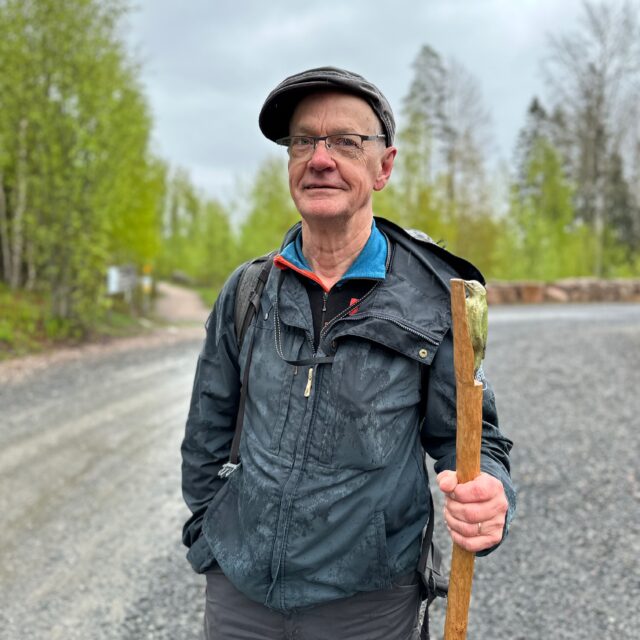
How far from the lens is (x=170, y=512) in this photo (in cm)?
526

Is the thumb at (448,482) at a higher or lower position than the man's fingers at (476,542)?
higher

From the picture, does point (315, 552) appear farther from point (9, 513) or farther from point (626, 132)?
point (626, 132)

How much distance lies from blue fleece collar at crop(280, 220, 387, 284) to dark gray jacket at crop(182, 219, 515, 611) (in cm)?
4

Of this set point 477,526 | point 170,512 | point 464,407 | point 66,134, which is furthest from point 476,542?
point 66,134

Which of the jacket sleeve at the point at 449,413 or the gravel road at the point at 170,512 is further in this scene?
the gravel road at the point at 170,512

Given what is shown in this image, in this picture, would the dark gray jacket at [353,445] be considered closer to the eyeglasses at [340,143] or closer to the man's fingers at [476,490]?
the man's fingers at [476,490]

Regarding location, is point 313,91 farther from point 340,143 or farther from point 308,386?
point 308,386

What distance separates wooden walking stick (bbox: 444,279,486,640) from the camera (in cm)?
145

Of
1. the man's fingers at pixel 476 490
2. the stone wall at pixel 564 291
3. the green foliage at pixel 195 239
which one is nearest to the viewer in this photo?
the man's fingers at pixel 476 490

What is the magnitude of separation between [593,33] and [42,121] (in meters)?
Result: 23.4

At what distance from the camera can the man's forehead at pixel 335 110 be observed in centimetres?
A: 190

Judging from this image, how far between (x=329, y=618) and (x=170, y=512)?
3696 mm

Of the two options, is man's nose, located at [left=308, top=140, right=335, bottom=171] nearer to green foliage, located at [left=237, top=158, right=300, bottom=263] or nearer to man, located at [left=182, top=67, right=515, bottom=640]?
man, located at [left=182, top=67, right=515, bottom=640]

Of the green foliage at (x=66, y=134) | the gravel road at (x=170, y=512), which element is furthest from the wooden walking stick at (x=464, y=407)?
the green foliage at (x=66, y=134)
